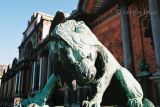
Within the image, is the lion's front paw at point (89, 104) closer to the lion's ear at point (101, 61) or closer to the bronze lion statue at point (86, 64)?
the bronze lion statue at point (86, 64)

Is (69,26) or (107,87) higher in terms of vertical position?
(69,26)

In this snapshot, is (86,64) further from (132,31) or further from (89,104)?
(132,31)

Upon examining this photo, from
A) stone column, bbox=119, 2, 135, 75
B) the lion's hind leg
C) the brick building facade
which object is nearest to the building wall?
the brick building facade

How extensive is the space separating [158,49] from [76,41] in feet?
17.9

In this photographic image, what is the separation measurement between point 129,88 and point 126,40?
6489mm

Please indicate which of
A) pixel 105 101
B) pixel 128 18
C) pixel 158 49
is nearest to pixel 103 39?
pixel 128 18

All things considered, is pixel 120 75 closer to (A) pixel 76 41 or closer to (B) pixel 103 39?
(A) pixel 76 41

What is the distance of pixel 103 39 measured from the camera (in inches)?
442

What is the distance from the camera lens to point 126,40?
27.8ft

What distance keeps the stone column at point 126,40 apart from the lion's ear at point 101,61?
5989mm

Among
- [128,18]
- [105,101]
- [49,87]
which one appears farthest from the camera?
[128,18]

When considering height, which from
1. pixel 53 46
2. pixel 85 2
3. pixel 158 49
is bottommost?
pixel 53 46

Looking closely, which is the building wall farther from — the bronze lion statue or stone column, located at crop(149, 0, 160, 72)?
the bronze lion statue

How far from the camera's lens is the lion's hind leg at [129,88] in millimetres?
2123
